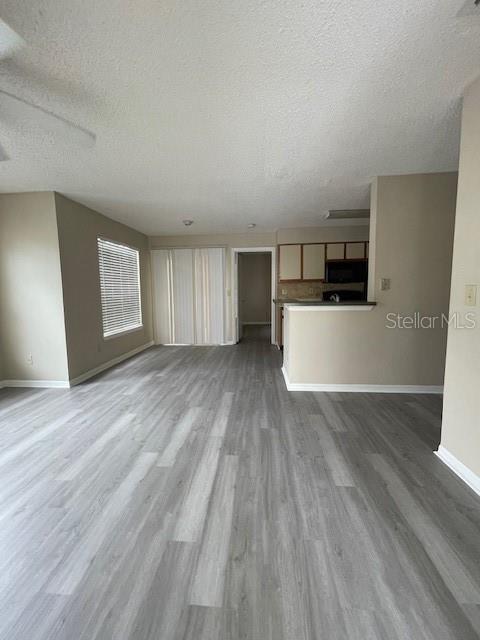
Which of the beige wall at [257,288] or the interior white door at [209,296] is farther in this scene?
the beige wall at [257,288]

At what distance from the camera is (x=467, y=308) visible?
170 centimetres

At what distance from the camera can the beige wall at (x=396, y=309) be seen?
2.92 m

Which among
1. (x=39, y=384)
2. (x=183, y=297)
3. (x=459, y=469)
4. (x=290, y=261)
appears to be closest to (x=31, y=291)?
(x=39, y=384)

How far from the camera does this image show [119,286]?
15.8 feet

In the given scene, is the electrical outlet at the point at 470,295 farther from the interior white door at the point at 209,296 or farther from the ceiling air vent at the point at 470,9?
the interior white door at the point at 209,296

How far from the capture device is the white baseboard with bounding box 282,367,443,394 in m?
3.14

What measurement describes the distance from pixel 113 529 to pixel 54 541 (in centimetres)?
26

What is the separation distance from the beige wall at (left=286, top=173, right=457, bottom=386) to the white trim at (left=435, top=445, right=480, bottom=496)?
1317 millimetres

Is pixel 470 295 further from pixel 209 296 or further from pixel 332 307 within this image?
pixel 209 296

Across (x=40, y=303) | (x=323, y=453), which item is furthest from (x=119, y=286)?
(x=323, y=453)

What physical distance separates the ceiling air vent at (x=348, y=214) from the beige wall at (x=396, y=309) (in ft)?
3.85

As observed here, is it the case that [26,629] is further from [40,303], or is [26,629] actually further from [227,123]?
[40,303]

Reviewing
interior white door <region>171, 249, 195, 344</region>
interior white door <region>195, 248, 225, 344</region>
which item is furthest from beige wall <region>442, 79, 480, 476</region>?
interior white door <region>171, 249, 195, 344</region>

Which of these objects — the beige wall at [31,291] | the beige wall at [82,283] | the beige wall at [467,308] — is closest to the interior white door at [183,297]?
the beige wall at [82,283]
